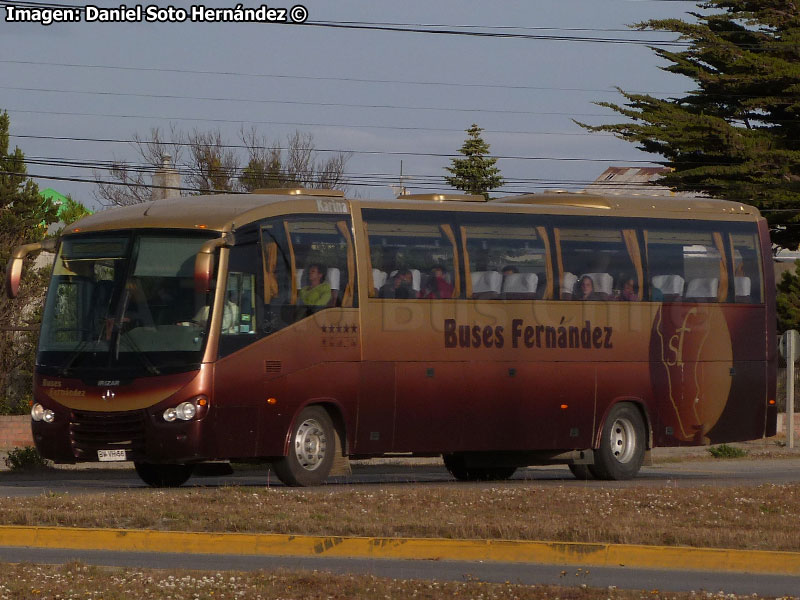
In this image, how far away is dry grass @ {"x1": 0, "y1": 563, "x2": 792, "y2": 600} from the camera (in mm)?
9320

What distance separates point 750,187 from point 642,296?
65.0 ft

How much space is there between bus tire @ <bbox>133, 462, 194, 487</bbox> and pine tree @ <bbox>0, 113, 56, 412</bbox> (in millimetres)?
9665

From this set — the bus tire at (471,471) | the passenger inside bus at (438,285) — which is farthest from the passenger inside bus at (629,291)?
the bus tire at (471,471)

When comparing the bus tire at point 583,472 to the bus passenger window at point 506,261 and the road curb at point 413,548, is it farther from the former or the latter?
the road curb at point 413,548

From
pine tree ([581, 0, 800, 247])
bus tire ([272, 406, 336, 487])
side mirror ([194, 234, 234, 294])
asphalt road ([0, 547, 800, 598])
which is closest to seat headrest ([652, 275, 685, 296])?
bus tire ([272, 406, 336, 487])

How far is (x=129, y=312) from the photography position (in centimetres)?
1789

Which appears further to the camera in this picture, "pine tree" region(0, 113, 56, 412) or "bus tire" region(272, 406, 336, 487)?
"pine tree" region(0, 113, 56, 412)

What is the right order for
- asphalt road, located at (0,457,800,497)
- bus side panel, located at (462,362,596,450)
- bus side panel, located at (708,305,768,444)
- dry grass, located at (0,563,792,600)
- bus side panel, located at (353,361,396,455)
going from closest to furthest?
dry grass, located at (0,563,792,600)
bus side panel, located at (353,361,396,455)
asphalt road, located at (0,457,800,497)
bus side panel, located at (462,362,596,450)
bus side panel, located at (708,305,768,444)

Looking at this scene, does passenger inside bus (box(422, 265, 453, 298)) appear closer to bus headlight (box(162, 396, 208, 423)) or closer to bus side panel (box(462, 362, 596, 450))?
bus side panel (box(462, 362, 596, 450))

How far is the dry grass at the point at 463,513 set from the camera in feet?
41.0

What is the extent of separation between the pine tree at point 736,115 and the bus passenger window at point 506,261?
66.7 feet

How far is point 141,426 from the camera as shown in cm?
1766

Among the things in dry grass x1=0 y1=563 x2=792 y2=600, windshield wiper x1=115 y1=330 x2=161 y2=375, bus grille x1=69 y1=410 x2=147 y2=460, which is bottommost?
dry grass x1=0 y1=563 x2=792 y2=600

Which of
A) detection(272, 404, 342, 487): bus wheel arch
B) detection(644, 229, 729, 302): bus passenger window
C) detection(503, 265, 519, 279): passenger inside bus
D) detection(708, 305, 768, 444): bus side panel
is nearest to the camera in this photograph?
detection(272, 404, 342, 487): bus wheel arch
